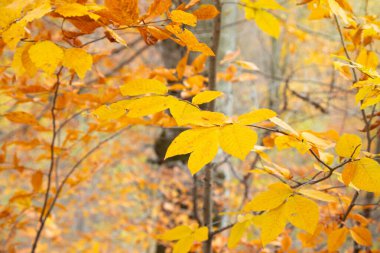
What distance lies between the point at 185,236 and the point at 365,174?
49 centimetres

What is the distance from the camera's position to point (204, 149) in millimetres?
549

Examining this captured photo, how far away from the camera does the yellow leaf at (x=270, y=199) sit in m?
0.69

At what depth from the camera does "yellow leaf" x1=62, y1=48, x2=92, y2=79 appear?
740 mm

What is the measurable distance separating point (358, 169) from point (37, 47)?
2.30ft

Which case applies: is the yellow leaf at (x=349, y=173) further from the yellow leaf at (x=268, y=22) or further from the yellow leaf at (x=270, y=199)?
the yellow leaf at (x=268, y=22)

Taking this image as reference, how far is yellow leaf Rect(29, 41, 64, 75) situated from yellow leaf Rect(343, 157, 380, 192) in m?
0.64

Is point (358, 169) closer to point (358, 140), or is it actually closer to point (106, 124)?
point (358, 140)

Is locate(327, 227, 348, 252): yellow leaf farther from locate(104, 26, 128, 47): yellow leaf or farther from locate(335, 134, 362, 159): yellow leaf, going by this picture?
locate(104, 26, 128, 47): yellow leaf

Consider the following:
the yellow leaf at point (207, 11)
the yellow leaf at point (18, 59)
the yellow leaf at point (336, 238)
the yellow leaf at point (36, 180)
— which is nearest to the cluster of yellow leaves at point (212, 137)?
the yellow leaf at point (207, 11)

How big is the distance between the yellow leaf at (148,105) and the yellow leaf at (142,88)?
0.04m

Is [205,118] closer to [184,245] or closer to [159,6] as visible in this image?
[159,6]

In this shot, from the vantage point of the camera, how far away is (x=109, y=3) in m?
0.63

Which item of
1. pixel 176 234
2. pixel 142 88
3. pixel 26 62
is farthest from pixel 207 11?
pixel 176 234

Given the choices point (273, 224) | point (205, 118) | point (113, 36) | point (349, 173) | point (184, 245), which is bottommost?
point (184, 245)
